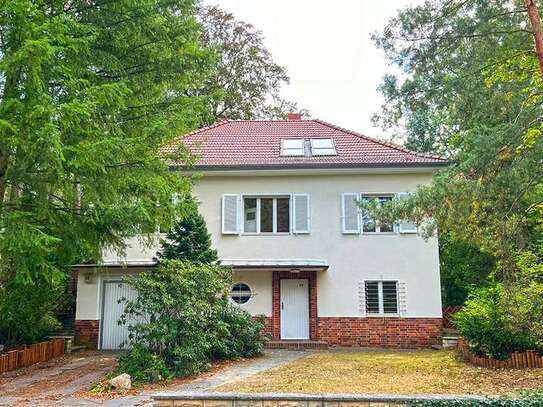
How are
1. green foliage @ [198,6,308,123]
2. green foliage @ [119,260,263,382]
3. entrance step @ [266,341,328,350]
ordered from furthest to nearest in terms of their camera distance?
green foliage @ [198,6,308,123]
entrance step @ [266,341,328,350]
green foliage @ [119,260,263,382]

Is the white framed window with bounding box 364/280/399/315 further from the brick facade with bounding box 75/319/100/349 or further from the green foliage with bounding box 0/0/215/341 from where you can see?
the green foliage with bounding box 0/0/215/341

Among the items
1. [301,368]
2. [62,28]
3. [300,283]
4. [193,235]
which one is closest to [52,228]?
[62,28]

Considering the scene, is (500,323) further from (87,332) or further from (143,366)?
(87,332)

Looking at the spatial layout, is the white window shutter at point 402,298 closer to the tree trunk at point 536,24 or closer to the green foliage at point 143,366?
the green foliage at point 143,366

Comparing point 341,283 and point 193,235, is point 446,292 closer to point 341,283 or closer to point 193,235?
point 341,283

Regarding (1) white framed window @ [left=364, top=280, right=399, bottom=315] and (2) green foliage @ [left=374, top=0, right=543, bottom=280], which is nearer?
(2) green foliage @ [left=374, top=0, right=543, bottom=280]

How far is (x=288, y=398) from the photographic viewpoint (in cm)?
692

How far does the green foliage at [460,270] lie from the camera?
19797mm

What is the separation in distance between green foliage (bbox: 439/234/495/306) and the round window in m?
8.32

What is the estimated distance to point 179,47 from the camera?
9086 mm

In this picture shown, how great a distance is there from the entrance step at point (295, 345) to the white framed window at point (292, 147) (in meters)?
6.35

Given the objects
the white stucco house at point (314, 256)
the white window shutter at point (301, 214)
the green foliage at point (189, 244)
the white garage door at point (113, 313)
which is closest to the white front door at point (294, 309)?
the white stucco house at point (314, 256)

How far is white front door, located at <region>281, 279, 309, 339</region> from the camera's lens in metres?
16.3

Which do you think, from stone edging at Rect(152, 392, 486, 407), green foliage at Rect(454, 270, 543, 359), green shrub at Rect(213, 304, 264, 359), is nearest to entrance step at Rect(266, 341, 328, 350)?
green shrub at Rect(213, 304, 264, 359)
